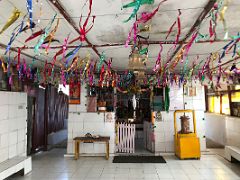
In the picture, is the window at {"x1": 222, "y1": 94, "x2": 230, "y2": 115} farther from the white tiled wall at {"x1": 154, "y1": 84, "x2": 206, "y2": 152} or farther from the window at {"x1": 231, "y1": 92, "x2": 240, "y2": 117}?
the white tiled wall at {"x1": 154, "y1": 84, "x2": 206, "y2": 152}

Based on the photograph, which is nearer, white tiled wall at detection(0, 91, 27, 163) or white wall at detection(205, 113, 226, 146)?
white tiled wall at detection(0, 91, 27, 163)

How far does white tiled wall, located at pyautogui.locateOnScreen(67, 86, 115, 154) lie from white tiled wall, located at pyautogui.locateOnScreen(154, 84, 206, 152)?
155cm

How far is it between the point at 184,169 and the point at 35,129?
4849 mm

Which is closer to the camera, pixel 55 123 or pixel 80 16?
pixel 80 16

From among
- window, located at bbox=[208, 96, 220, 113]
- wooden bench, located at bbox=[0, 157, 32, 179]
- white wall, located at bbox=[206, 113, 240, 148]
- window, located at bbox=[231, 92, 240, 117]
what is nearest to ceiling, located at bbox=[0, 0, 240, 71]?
wooden bench, located at bbox=[0, 157, 32, 179]

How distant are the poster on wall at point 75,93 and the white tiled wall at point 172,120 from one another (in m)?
2.73

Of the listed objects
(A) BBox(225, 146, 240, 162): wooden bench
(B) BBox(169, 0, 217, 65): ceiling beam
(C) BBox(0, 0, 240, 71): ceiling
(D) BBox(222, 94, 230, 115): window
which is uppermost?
(C) BBox(0, 0, 240, 71): ceiling

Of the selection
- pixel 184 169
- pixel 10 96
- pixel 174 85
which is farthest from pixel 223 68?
pixel 10 96

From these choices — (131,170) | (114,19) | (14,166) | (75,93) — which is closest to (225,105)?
(131,170)

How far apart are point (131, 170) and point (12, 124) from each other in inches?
125

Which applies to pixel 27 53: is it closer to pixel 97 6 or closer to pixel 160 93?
pixel 97 6

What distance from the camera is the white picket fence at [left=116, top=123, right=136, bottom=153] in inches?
266

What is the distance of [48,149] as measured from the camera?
747 cm

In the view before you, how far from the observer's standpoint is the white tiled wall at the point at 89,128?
257 inches
